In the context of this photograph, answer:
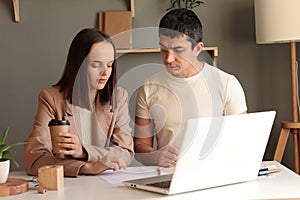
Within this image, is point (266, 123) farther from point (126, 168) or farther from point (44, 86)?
point (44, 86)

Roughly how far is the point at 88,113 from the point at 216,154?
659 mm

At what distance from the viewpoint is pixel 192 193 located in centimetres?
161

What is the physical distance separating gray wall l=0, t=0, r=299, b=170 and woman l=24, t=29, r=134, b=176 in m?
1.51

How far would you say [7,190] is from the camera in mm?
1626

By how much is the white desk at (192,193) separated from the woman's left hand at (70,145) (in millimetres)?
127

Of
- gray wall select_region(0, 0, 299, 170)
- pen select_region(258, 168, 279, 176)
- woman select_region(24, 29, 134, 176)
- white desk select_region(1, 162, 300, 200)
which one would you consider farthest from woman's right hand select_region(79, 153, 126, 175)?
gray wall select_region(0, 0, 299, 170)

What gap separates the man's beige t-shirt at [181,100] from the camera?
224cm

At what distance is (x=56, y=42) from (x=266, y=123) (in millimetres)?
2186

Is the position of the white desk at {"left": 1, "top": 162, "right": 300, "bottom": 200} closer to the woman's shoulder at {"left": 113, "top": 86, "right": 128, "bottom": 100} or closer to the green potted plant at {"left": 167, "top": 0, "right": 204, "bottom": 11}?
the woman's shoulder at {"left": 113, "top": 86, "right": 128, "bottom": 100}

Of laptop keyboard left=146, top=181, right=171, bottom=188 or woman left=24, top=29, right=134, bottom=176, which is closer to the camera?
laptop keyboard left=146, top=181, right=171, bottom=188

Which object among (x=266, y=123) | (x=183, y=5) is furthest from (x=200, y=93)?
(x=183, y=5)

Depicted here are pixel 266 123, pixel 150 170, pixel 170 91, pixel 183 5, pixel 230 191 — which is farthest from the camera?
pixel 183 5

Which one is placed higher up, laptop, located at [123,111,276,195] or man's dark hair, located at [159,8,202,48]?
man's dark hair, located at [159,8,202,48]

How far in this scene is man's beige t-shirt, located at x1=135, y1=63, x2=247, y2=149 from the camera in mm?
2242
